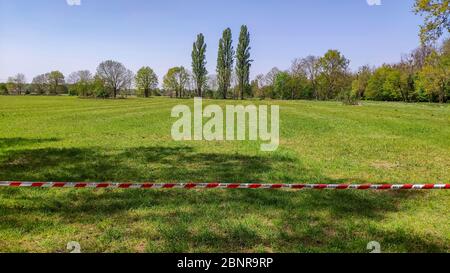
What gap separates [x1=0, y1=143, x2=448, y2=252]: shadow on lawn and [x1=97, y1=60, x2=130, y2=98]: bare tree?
8749cm

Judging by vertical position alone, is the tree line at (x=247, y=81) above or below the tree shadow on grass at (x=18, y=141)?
above

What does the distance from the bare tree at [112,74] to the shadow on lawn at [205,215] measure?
87.5 metres

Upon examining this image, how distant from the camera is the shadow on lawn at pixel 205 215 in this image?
17.9 feet

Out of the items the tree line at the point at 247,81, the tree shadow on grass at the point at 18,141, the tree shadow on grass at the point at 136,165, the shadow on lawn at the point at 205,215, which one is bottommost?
the shadow on lawn at the point at 205,215

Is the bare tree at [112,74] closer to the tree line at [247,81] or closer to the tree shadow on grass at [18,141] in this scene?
the tree line at [247,81]

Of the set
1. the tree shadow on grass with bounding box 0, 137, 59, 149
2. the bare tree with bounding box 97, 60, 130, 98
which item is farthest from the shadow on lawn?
the bare tree with bounding box 97, 60, 130, 98

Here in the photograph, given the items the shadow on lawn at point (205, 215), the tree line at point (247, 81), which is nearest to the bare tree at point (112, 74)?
the tree line at point (247, 81)

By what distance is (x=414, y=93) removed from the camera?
81125 millimetres

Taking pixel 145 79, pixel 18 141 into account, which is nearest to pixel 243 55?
pixel 145 79

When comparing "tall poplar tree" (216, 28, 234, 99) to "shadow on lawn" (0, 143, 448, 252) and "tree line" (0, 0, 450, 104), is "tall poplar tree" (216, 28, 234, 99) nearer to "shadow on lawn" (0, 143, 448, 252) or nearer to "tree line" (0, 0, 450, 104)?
"tree line" (0, 0, 450, 104)

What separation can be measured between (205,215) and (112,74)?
95062mm

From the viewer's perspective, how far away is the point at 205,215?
656 centimetres
